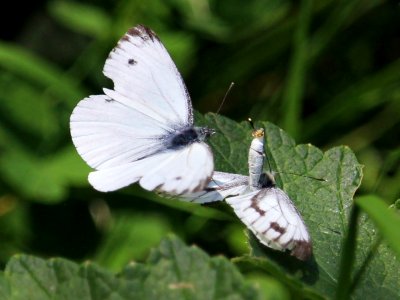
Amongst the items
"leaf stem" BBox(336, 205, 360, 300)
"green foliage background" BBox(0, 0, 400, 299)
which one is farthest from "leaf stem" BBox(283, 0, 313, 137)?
"leaf stem" BBox(336, 205, 360, 300)

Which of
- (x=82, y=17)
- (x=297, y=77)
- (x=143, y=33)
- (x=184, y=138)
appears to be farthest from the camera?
(x=82, y=17)

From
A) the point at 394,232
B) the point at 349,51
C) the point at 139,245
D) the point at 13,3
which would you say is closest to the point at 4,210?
the point at 139,245

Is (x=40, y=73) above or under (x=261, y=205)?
under

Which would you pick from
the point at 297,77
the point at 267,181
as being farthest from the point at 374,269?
the point at 297,77

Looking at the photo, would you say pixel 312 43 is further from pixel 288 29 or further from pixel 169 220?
pixel 169 220

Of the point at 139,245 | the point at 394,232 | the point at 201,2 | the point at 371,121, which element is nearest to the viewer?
the point at 394,232

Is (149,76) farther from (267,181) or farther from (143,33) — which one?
(267,181)

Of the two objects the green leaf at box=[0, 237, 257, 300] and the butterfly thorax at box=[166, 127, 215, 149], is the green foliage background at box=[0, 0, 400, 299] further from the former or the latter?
the green leaf at box=[0, 237, 257, 300]
